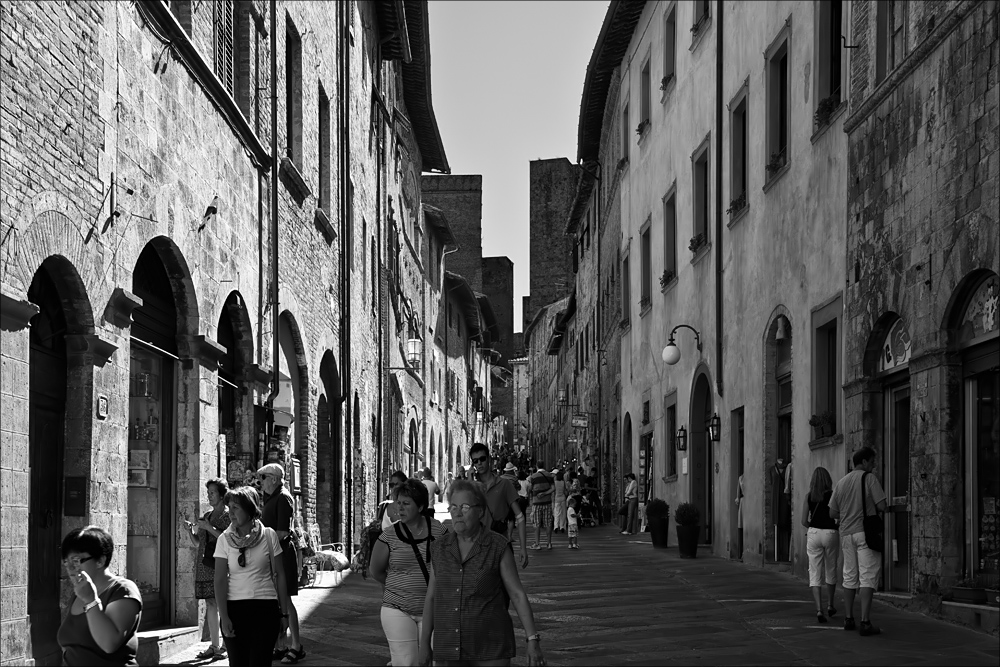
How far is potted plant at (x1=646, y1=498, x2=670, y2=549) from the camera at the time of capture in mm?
22250

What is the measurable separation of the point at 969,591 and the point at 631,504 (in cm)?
1756

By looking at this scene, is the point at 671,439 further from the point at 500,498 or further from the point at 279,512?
the point at 279,512

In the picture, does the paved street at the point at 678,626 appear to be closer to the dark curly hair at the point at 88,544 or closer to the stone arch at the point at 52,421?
the stone arch at the point at 52,421

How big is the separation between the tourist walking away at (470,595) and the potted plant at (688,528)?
1361 centimetres

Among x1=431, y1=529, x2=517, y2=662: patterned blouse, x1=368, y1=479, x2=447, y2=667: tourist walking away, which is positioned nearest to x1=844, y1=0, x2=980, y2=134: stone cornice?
x1=368, y1=479, x2=447, y2=667: tourist walking away

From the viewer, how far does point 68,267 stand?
8828 millimetres

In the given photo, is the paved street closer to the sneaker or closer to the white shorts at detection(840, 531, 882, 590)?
the sneaker

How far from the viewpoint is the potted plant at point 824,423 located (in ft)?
46.0

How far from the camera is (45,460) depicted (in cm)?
888

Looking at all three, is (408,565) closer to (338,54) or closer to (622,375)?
(338,54)

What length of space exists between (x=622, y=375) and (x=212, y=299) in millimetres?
20066

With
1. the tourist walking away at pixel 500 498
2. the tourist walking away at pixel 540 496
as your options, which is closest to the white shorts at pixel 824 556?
the tourist walking away at pixel 500 498

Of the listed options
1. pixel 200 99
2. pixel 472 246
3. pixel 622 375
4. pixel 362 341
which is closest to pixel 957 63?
pixel 200 99

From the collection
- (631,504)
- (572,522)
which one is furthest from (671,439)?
(631,504)
